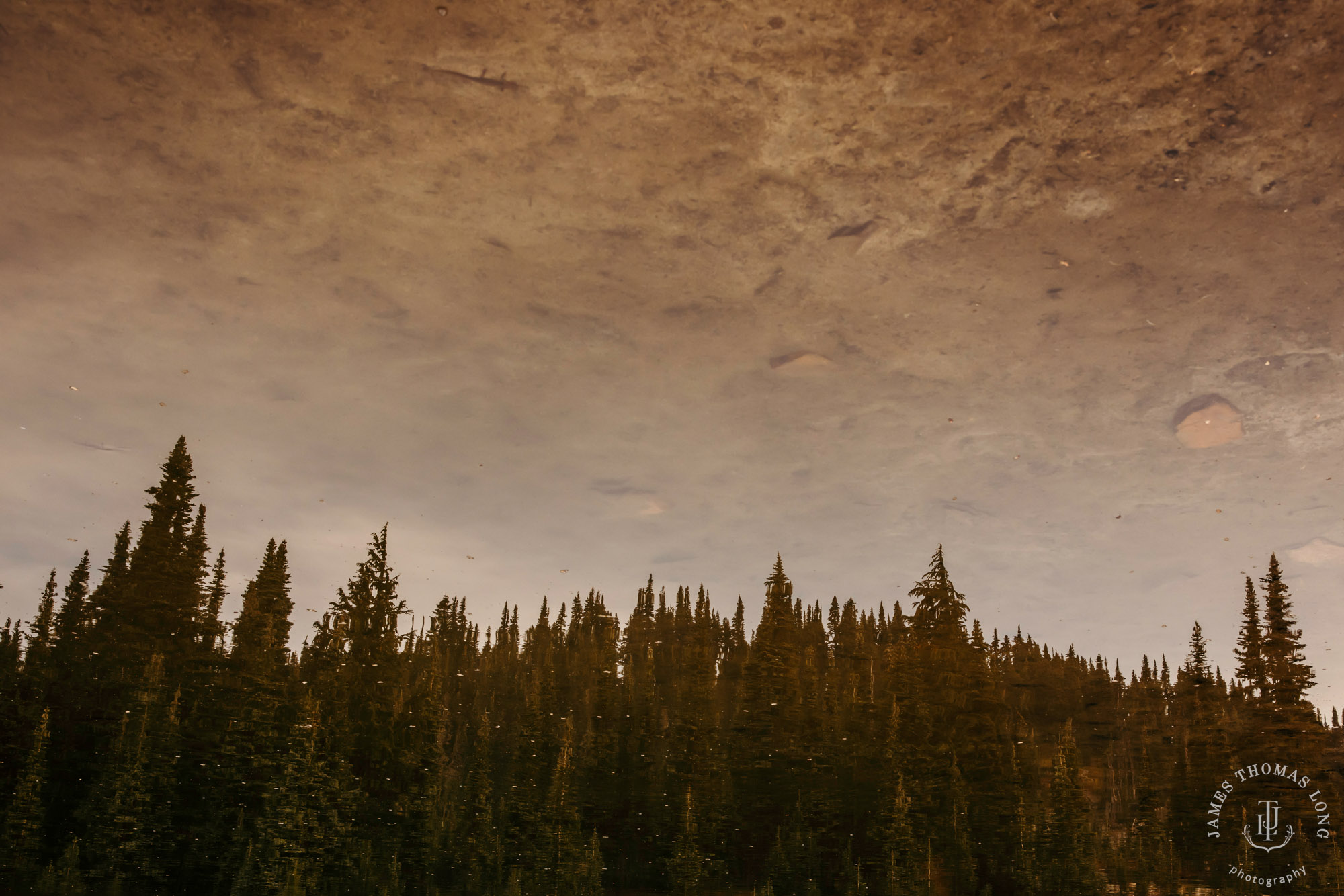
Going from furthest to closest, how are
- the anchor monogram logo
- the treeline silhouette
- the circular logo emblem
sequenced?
1. the anchor monogram logo
2. the circular logo emblem
3. the treeline silhouette

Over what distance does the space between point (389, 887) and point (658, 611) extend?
10829 cm

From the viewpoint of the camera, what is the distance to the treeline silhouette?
126 feet

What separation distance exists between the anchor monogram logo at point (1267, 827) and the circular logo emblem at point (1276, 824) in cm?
3

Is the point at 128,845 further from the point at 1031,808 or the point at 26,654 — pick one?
the point at 1031,808

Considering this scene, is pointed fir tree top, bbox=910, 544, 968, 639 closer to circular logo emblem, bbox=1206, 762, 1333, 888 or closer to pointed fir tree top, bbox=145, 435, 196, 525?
circular logo emblem, bbox=1206, 762, 1333, 888

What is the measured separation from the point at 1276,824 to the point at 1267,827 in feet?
2.99

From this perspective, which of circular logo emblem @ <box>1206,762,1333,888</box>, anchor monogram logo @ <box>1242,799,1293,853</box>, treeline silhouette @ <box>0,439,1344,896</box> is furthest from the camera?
anchor monogram logo @ <box>1242,799,1293,853</box>

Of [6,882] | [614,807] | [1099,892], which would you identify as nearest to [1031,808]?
[1099,892]

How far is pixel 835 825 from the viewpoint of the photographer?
50969 millimetres

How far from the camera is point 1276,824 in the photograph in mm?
49188

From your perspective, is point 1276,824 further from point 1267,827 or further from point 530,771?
point 530,771

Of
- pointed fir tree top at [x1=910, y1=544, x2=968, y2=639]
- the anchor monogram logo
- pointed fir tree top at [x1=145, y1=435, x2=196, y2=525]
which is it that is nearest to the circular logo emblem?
the anchor monogram logo

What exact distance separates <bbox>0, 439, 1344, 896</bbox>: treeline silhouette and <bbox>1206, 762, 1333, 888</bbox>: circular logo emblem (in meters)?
0.81

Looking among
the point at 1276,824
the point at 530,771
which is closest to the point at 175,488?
the point at 530,771
